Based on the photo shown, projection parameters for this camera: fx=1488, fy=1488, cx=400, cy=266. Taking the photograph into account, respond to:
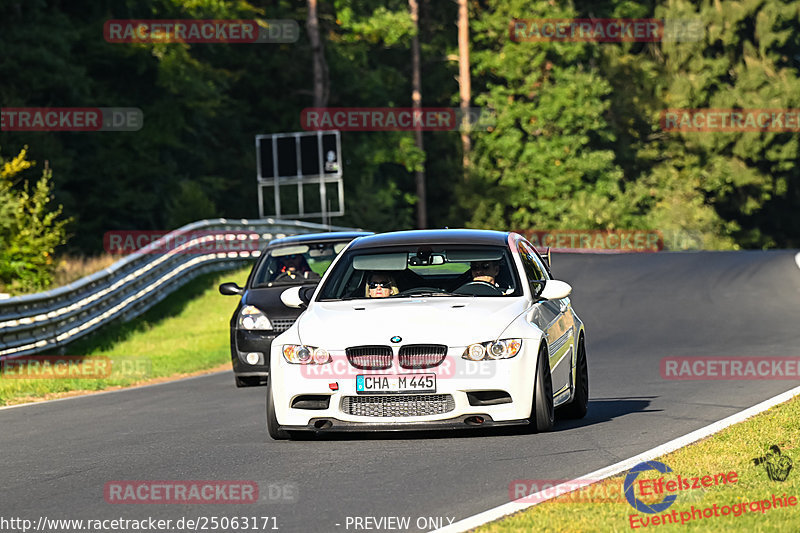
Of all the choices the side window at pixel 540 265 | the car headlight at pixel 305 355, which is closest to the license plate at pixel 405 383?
the car headlight at pixel 305 355

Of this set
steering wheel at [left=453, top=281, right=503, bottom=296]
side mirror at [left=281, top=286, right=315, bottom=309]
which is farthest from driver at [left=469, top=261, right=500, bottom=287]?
side mirror at [left=281, top=286, right=315, bottom=309]

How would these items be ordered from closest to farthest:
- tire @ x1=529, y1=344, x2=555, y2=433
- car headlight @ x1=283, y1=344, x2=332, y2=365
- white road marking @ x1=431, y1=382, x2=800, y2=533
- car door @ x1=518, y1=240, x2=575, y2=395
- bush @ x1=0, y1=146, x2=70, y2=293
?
white road marking @ x1=431, y1=382, x2=800, y2=533, car headlight @ x1=283, y1=344, x2=332, y2=365, tire @ x1=529, y1=344, x2=555, y2=433, car door @ x1=518, y1=240, x2=575, y2=395, bush @ x1=0, y1=146, x2=70, y2=293

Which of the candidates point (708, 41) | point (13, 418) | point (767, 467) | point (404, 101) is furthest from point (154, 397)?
point (708, 41)

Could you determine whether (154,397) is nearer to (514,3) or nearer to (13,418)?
(13,418)

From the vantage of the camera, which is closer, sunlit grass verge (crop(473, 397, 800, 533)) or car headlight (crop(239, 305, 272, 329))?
sunlit grass verge (crop(473, 397, 800, 533))

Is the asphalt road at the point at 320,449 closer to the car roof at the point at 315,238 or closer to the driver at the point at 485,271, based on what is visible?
the driver at the point at 485,271

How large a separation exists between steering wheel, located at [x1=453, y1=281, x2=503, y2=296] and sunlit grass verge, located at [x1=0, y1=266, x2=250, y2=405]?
7599 millimetres

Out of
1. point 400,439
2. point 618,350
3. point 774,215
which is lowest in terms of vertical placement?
point 774,215

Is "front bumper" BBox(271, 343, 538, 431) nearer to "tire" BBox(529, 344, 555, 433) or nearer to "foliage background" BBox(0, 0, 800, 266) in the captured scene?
"tire" BBox(529, 344, 555, 433)

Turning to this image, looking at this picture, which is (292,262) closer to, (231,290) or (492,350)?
(231,290)

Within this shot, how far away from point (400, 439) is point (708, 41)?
7368 centimetres

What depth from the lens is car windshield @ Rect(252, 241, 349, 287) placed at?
59.6 ft

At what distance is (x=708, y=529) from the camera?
7062 mm

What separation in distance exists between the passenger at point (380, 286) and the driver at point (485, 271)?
0.62m
